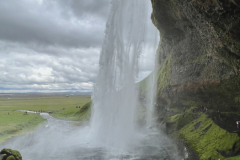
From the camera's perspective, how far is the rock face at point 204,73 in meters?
15.8

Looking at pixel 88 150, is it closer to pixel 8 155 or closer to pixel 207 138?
pixel 8 155

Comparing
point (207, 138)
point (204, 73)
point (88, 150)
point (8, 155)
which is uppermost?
point (204, 73)

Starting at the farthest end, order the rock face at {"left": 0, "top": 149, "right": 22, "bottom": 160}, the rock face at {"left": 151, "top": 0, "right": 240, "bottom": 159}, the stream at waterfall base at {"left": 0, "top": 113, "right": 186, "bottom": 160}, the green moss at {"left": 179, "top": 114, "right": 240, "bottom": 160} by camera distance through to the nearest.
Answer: the stream at waterfall base at {"left": 0, "top": 113, "right": 186, "bottom": 160}
the green moss at {"left": 179, "top": 114, "right": 240, "bottom": 160}
the rock face at {"left": 151, "top": 0, "right": 240, "bottom": 159}
the rock face at {"left": 0, "top": 149, "right": 22, "bottom": 160}

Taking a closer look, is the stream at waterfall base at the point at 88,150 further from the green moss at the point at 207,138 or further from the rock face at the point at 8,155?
the rock face at the point at 8,155

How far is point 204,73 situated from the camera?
31734 millimetres

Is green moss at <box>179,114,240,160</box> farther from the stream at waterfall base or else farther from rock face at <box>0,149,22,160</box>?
rock face at <box>0,149,22,160</box>

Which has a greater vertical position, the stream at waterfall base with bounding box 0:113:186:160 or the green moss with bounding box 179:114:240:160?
the green moss with bounding box 179:114:240:160

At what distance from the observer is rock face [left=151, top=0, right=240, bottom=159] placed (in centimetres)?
1580

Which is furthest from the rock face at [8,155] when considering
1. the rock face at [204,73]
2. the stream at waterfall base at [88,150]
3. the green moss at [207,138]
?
the rock face at [204,73]

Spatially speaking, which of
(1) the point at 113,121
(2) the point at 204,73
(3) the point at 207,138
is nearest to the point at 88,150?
(1) the point at 113,121

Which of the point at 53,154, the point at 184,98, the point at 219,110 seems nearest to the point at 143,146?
the point at 53,154

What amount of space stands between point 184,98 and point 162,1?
2345 centimetres

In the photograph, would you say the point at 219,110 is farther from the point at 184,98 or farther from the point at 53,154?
the point at 53,154

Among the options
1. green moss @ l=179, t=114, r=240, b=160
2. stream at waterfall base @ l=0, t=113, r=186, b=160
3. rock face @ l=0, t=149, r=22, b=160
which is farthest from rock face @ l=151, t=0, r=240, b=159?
rock face @ l=0, t=149, r=22, b=160
